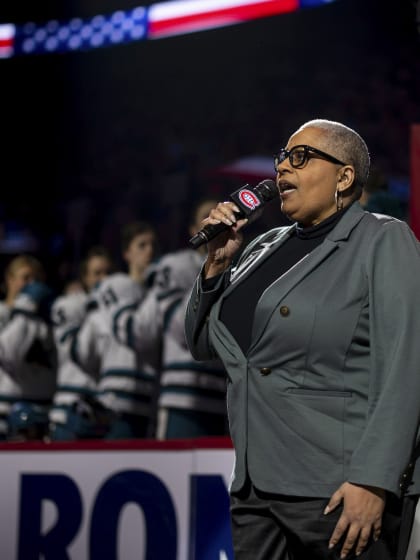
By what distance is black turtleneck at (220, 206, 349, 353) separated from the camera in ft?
7.02

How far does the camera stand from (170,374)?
5590 mm

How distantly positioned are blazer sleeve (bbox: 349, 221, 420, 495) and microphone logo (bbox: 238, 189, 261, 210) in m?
0.29

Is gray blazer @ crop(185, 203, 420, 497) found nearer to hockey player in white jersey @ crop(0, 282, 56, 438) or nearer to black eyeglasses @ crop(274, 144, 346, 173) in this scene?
black eyeglasses @ crop(274, 144, 346, 173)

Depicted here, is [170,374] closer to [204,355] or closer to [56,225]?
[204,355]

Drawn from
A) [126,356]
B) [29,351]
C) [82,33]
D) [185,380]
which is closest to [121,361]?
[126,356]

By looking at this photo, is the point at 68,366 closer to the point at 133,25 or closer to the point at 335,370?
the point at 133,25

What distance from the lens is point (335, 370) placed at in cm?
200

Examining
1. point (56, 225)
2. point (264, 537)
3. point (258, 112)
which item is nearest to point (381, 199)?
point (264, 537)

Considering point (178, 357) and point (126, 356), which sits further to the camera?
point (126, 356)

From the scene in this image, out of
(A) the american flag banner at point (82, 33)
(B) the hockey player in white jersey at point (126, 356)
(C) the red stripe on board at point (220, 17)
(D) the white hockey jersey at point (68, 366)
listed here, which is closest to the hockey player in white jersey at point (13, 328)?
(D) the white hockey jersey at point (68, 366)

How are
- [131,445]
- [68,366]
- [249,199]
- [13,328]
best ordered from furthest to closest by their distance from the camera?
[68,366] → [13,328] → [131,445] → [249,199]

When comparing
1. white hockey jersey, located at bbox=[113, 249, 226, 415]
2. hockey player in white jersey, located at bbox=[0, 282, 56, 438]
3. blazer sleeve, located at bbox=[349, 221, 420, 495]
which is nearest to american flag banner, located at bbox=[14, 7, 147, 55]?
hockey player in white jersey, located at bbox=[0, 282, 56, 438]

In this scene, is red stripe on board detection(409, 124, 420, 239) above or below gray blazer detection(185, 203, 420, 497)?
above

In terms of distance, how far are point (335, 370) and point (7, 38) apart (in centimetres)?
910
